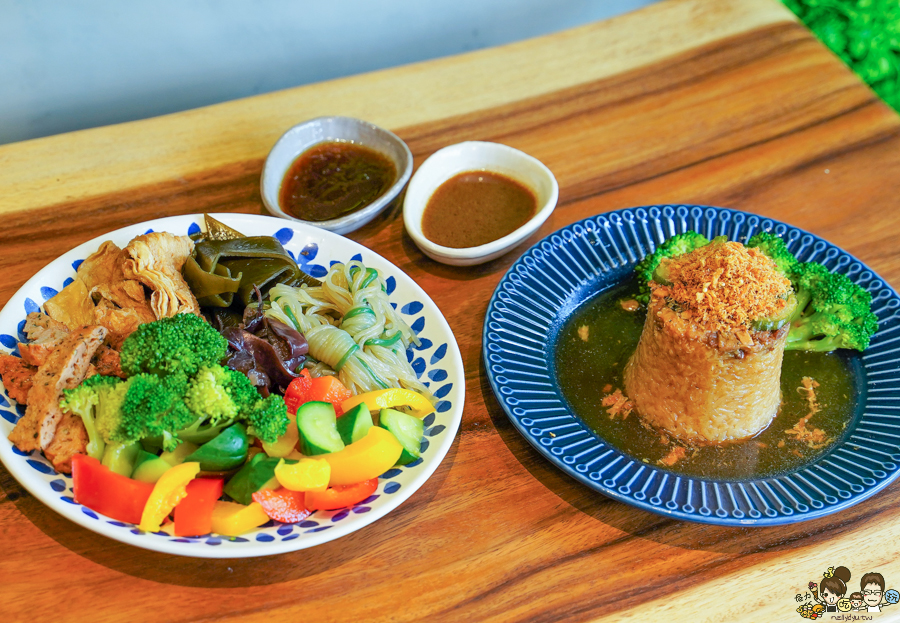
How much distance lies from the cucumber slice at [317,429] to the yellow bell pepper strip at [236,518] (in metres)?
0.22

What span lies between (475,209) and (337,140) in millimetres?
812

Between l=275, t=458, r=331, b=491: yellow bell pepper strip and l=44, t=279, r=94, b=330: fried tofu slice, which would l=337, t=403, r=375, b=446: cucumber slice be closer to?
l=275, t=458, r=331, b=491: yellow bell pepper strip

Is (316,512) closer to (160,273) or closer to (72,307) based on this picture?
(160,273)

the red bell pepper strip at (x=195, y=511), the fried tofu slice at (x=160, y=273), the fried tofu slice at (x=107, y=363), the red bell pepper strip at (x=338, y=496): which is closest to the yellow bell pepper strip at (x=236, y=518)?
the red bell pepper strip at (x=195, y=511)

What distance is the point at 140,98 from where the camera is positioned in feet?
13.9

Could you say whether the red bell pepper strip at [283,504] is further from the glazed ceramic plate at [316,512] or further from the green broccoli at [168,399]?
the green broccoli at [168,399]

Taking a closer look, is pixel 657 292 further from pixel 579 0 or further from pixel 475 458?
pixel 579 0

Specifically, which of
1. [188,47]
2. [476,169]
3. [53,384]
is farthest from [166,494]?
[188,47]

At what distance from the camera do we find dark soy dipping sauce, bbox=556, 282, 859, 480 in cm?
236

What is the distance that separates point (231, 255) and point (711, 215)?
2069mm

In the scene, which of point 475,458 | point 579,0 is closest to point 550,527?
point 475,458

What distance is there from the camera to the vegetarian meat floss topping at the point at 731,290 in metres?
2.31

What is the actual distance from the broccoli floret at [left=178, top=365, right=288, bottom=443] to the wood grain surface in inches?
15.7

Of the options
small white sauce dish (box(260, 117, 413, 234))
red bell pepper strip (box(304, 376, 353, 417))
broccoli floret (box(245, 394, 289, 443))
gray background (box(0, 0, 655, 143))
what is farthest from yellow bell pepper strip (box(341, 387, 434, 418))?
gray background (box(0, 0, 655, 143))
